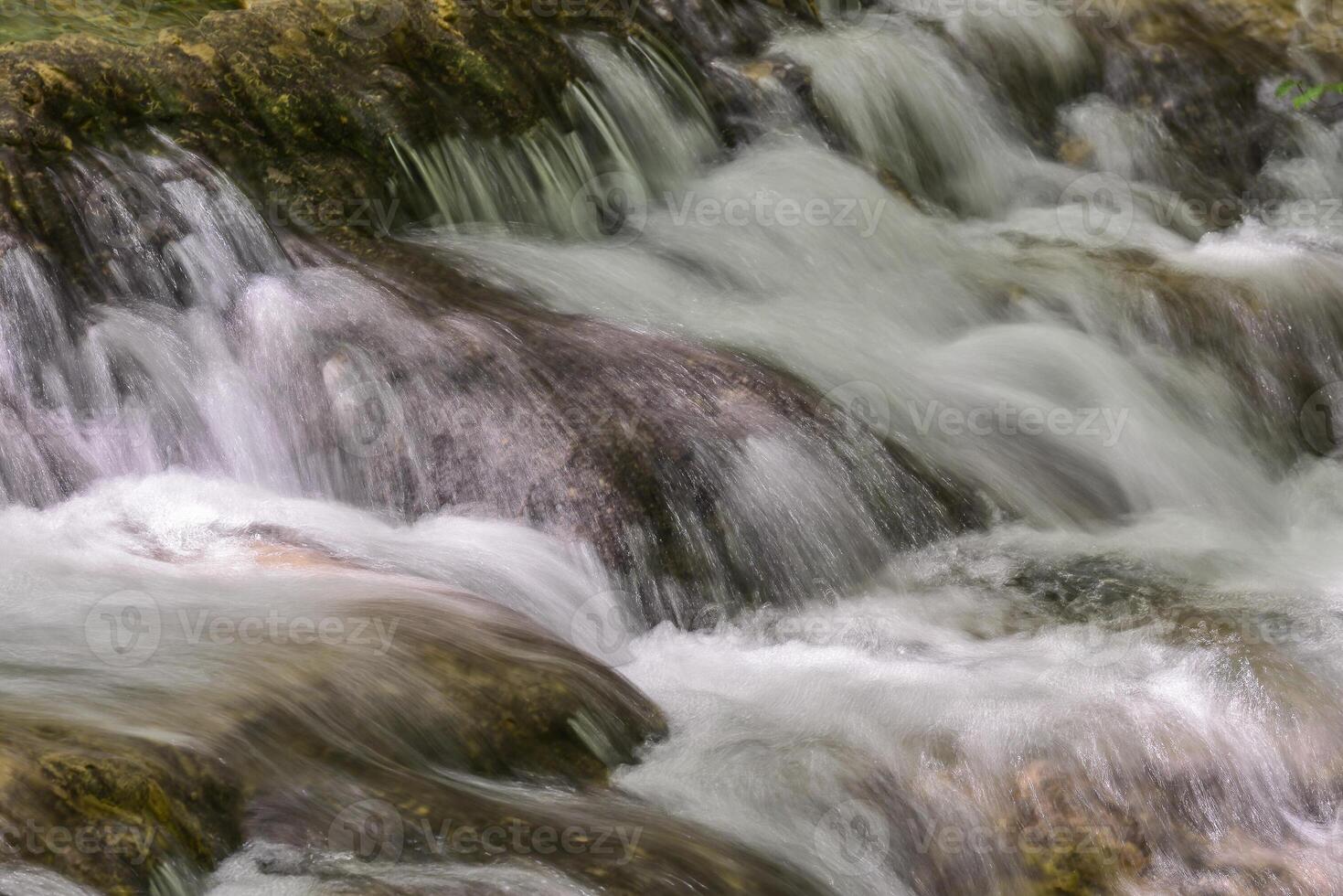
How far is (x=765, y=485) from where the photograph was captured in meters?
4.99

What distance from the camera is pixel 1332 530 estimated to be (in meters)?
5.48

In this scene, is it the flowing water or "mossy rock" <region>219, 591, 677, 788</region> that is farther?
the flowing water

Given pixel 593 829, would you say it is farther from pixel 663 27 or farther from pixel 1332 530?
pixel 663 27

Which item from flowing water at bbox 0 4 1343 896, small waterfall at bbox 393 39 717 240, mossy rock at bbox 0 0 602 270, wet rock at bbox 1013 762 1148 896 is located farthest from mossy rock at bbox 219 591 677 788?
small waterfall at bbox 393 39 717 240

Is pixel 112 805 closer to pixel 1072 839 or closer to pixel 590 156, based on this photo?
pixel 1072 839

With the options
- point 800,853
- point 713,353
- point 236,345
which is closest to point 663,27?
point 713,353

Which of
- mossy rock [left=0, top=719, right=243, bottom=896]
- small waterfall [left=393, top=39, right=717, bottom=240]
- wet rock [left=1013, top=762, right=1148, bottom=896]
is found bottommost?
wet rock [left=1013, top=762, right=1148, bottom=896]

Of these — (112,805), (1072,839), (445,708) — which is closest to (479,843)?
(445,708)

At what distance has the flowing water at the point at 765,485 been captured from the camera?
3742 millimetres

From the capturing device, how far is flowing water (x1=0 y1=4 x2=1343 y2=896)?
3.74 meters

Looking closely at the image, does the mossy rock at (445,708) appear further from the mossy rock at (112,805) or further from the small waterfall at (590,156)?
the small waterfall at (590,156)

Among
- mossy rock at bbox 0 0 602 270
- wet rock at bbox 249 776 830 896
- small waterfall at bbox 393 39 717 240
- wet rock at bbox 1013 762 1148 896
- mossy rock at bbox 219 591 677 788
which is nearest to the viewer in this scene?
wet rock at bbox 249 776 830 896

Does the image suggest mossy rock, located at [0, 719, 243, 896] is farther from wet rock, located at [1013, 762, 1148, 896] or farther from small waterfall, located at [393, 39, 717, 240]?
small waterfall, located at [393, 39, 717, 240]

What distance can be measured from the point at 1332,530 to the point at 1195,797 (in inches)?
83.9
